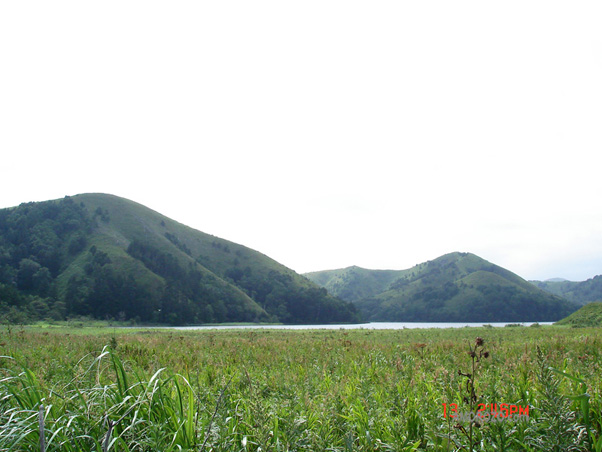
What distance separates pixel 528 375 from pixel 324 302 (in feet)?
581

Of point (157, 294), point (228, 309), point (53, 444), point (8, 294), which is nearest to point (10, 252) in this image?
point (8, 294)

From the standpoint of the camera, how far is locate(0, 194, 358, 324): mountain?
125375 mm

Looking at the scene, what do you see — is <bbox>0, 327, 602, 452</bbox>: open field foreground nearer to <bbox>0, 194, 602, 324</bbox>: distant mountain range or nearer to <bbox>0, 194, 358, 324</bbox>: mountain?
<bbox>0, 194, 602, 324</bbox>: distant mountain range

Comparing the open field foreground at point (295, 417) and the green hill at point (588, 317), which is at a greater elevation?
the open field foreground at point (295, 417)

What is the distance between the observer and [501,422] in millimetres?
3777

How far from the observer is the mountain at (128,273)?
12538 cm
